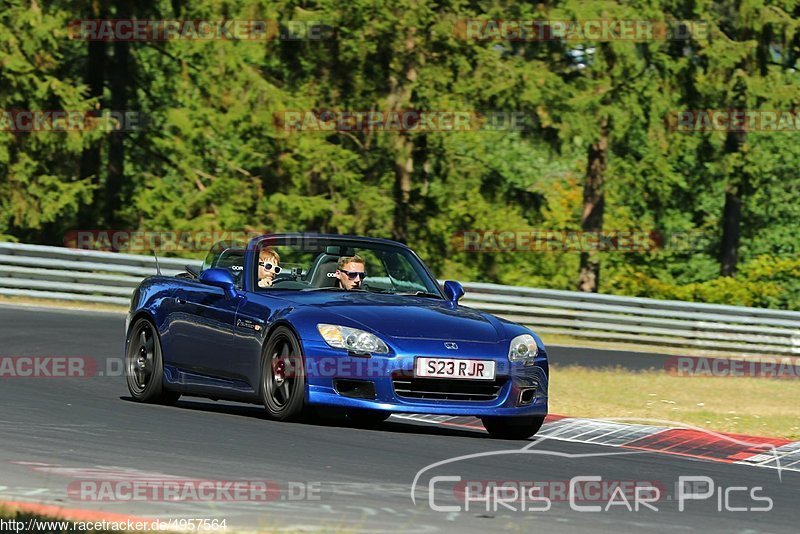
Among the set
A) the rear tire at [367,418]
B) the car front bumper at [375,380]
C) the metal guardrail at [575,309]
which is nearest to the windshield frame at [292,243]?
the rear tire at [367,418]

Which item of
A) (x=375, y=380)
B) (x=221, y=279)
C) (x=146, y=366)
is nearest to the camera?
(x=375, y=380)

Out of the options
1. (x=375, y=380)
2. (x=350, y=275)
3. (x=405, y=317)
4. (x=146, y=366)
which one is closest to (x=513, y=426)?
(x=405, y=317)

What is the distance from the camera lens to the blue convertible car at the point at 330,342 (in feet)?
34.3

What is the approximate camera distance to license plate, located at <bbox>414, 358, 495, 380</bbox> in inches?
412

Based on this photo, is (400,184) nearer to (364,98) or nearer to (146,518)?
(364,98)

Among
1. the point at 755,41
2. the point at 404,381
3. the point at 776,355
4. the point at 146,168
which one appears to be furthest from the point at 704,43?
the point at 404,381

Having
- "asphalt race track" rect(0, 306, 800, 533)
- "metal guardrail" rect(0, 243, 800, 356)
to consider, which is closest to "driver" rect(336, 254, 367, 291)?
"asphalt race track" rect(0, 306, 800, 533)

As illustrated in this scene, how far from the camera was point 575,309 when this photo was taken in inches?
1078

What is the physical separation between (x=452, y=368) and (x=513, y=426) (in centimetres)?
92

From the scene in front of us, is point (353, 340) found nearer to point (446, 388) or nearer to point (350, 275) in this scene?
point (446, 388)

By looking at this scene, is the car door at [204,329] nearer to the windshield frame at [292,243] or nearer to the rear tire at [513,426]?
the windshield frame at [292,243]

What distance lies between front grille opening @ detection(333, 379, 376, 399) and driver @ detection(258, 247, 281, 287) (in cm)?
149

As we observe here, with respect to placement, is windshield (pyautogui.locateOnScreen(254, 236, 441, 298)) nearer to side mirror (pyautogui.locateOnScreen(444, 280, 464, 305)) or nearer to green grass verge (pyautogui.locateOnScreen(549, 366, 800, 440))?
side mirror (pyautogui.locateOnScreen(444, 280, 464, 305))

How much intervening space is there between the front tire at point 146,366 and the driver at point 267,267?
Result: 117 cm
